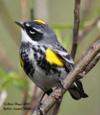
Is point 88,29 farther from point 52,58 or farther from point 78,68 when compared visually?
point 78,68

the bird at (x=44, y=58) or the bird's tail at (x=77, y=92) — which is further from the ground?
the bird at (x=44, y=58)

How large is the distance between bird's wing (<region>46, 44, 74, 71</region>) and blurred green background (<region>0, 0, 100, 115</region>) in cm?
29

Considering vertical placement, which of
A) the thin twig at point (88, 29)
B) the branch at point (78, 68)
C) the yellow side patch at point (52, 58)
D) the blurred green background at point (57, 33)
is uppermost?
the branch at point (78, 68)

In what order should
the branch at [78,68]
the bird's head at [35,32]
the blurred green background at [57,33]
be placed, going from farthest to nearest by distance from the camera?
1. the blurred green background at [57,33]
2. the bird's head at [35,32]
3. the branch at [78,68]

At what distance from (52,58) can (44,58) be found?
6 cm

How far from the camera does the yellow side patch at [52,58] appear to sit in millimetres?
3002

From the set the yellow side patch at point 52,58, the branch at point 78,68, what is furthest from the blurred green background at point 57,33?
the branch at point 78,68

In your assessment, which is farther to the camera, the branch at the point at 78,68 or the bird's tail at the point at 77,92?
the bird's tail at the point at 77,92

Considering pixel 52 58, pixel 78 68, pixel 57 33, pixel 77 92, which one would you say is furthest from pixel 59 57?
pixel 78 68

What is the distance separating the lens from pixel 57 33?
3543mm

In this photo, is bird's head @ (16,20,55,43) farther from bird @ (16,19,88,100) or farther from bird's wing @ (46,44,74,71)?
bird's wing @ (46,44,74,71)

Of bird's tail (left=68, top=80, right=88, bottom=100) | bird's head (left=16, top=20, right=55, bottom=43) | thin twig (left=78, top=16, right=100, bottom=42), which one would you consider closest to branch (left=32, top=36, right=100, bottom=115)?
bird's tail (left=68, top=80, right=88, bottom=100)

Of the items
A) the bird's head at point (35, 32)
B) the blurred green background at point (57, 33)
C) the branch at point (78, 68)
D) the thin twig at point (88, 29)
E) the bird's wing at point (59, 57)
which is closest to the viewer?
the branch at point (78, 68)

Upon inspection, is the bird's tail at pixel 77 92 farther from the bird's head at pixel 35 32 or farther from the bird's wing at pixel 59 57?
the bird's head at pixel 35 32
